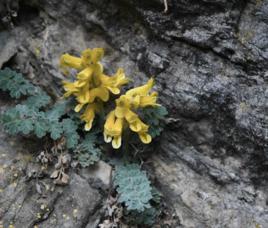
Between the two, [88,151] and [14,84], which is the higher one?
[14,84]

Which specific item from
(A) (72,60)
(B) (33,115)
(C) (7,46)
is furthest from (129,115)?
(C) (7,46)

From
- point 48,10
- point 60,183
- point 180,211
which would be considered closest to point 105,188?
point 60,183

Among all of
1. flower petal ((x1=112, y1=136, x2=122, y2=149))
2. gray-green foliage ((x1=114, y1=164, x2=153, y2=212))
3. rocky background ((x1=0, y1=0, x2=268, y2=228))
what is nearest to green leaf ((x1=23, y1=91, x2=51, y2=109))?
rocky background ((x1=0, y1=0, x2=268, y2=228))

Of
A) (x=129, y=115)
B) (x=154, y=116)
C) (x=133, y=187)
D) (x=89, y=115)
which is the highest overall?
(x=129, y=115)

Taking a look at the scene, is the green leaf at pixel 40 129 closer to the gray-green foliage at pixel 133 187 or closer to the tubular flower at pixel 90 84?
the tubular flower at pixel 90 84

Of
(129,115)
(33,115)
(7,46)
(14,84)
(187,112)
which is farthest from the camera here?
(7,46)

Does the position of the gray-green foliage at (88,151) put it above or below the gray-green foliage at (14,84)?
below

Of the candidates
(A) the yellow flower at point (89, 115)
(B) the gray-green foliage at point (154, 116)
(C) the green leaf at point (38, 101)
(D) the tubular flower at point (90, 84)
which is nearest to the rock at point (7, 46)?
(C) the green leaf at point (38, 101)

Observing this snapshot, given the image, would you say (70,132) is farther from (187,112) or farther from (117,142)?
(187,112)
